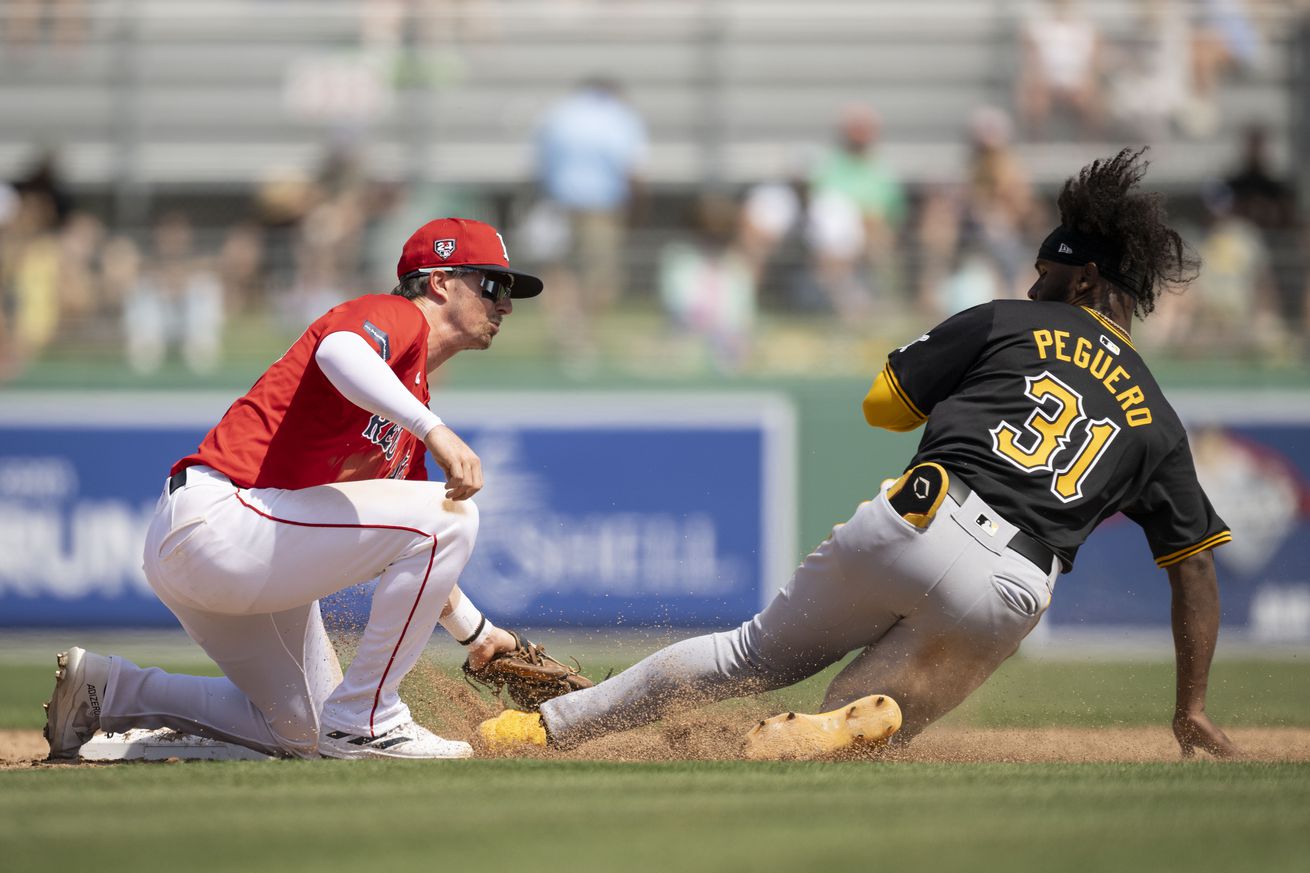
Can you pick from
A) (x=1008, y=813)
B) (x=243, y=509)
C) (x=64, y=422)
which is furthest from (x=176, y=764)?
(x=64, y=422)

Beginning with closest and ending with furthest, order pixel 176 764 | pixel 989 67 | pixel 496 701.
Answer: pixel 176 764, pixel 496 701, pixel 989 67

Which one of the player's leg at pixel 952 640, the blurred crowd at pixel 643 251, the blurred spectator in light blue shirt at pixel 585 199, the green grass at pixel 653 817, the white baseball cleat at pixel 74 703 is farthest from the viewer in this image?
the blurred spectator in light blue shirt at pixel 585 199

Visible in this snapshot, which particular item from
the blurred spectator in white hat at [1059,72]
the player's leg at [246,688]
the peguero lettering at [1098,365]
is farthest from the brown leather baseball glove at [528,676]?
the blurred spectator in white hat at [1059,72]

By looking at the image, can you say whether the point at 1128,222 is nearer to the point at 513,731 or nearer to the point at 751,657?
the point at 751,657

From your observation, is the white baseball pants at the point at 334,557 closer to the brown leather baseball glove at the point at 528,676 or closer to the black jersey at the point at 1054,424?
the brown leather baseball glove at the point at 528,676

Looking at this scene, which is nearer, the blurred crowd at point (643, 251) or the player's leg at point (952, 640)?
the player's leg at point (952, 640)

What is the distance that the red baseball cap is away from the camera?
5.12 m

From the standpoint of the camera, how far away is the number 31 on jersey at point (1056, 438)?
15.8ft

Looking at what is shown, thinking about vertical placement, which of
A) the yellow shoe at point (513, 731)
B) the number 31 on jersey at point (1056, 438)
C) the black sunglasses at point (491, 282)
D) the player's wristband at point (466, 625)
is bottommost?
the yellow shoe at point (513, 731)

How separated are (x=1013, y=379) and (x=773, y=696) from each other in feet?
5.34

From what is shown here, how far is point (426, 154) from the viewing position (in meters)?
12.5

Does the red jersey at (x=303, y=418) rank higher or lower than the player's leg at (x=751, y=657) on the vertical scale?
higher

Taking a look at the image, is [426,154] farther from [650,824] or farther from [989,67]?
[650,824]

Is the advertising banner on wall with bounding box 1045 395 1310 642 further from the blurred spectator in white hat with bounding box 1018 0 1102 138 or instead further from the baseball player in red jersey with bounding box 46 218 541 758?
the baseball player in red jersey with bounding box 46 218 541 758
